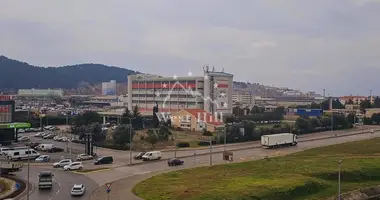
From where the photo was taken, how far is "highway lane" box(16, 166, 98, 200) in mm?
21078

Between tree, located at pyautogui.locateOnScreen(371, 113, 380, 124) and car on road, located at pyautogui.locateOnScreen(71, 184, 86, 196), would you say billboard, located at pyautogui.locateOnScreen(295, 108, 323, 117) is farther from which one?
car on road, located at pyautogui.locateOnScreen(71, 184, 86, 196)

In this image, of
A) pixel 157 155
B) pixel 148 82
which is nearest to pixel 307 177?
pixel 157 155

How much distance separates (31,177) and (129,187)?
7.28m

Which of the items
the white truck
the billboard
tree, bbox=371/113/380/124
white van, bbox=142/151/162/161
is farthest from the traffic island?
tree, bbox=371/113/380/124

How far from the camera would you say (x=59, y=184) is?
2416cm

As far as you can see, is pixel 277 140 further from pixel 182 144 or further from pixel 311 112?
pixel 311 112

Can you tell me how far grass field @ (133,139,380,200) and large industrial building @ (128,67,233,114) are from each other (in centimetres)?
3788

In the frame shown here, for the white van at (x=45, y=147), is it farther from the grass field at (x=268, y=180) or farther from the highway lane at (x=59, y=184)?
the grass field at (x=268, y=180)

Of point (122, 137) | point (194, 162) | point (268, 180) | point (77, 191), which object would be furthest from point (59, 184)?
point (122, 137)

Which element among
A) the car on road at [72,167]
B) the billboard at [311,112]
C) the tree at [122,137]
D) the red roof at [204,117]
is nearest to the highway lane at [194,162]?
the car on road at [72,167]

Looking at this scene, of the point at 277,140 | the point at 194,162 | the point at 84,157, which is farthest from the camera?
the point at 277,140

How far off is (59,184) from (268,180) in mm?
12501

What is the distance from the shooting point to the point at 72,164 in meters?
29.7

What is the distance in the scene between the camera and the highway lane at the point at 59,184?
2108 centimetres
